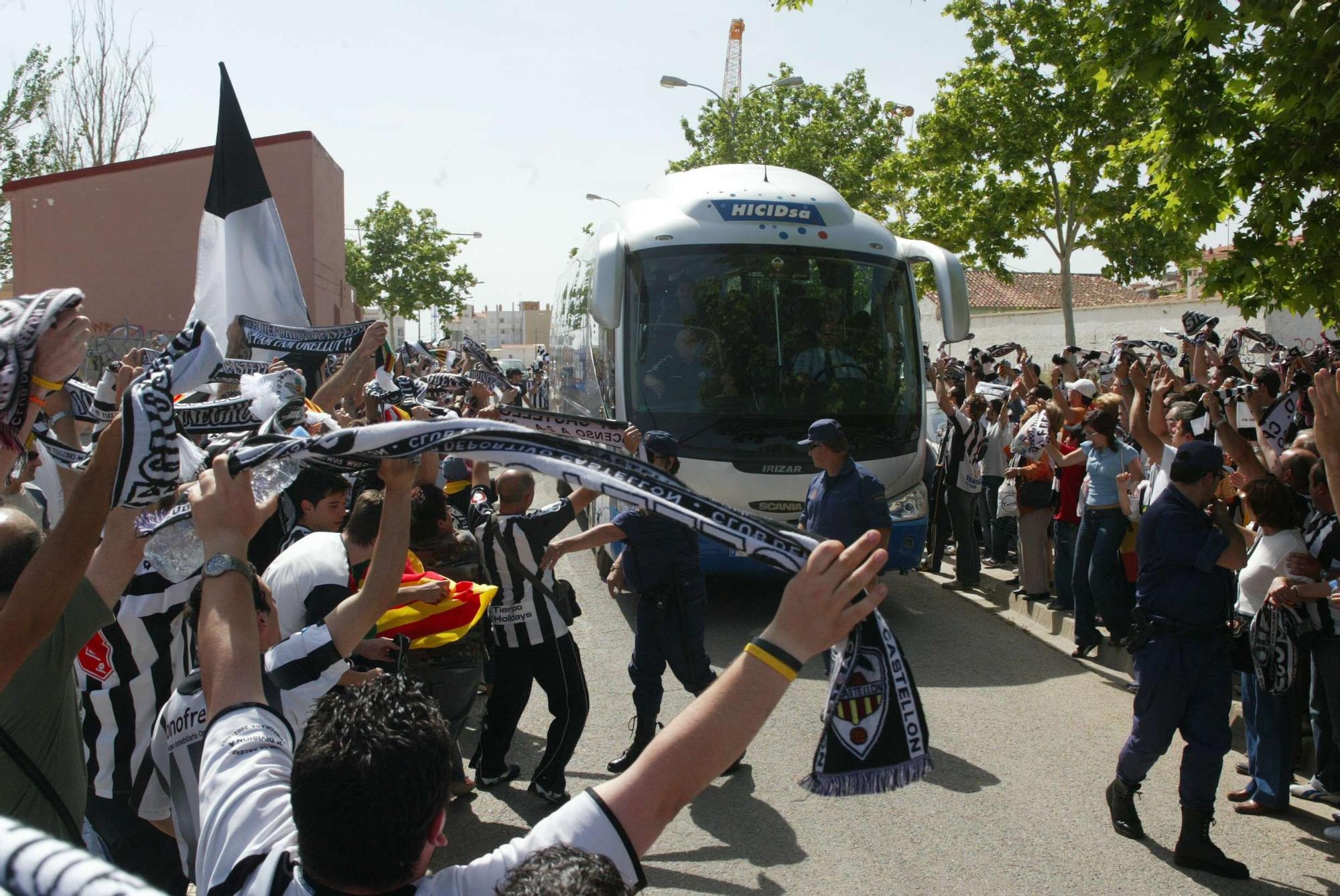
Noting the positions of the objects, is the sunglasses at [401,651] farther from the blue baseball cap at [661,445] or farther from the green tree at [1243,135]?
the green tree at [1243,135]

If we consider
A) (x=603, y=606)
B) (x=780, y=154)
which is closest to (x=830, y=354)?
(x=603, y=606)

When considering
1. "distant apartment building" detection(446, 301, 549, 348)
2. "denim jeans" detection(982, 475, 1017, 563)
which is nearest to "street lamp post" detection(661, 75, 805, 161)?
"denim jeans" detection(982, 475, 1017, 563)

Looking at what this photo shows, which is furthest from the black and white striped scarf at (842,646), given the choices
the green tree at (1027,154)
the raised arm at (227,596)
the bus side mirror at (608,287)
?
the green tree at (1027,154)

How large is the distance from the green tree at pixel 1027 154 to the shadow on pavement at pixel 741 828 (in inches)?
657

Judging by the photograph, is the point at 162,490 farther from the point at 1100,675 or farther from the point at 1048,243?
the point at 1048,243

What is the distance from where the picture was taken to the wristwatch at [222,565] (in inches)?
91.8

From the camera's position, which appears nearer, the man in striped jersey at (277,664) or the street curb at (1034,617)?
the man in striped jersey at (277,664)

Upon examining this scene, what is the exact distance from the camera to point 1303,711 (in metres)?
6.34

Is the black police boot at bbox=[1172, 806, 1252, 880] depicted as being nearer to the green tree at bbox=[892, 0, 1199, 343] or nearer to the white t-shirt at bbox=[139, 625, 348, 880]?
the white t-shirt at bbox=[139, 625, 348, 880]

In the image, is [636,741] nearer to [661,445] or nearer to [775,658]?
[661,445]

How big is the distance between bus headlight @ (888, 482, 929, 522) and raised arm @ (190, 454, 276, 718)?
7937 mm

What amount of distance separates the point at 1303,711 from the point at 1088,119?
1660 cm

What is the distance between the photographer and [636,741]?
6.30m

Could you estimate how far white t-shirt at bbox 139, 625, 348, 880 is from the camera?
123 inches
